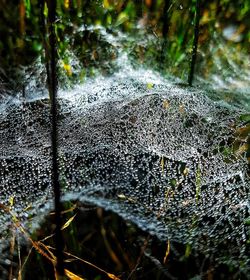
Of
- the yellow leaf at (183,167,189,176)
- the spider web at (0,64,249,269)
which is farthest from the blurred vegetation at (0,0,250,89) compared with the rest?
the yellow leaf at (183,167,189,176)

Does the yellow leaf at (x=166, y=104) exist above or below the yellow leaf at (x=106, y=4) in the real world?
below

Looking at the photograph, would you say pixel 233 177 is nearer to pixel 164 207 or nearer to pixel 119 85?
pixel 164 207

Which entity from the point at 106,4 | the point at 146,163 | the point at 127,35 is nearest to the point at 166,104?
the point at 146,163

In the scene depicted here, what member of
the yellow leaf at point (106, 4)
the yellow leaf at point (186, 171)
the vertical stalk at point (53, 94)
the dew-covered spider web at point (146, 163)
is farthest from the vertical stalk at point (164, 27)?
the vertical stalk at point (53, 94)

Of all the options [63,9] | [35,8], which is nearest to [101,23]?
[63,9]

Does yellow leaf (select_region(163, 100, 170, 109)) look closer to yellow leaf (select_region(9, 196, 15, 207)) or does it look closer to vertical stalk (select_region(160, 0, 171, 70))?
vertical stalk (select_region(160, 0, 171, 70))

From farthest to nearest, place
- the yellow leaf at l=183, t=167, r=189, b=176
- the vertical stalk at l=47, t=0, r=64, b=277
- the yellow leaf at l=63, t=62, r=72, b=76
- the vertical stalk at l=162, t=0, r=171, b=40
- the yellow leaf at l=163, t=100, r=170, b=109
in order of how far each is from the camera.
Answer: the vertical stalk at l=162, t=0, r=171, b=40 → the yellow leaf at l=63, t=62, r=72, b=76 → the yellow leaf at l=163, t=100, r=170, b=109 → the yellow leaf at l=183, t=167, r=189, b=176 → the vertical stalk at l=47, t=0, r=64, b=277

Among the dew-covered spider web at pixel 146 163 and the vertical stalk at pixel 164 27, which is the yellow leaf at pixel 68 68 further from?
the vertical stalk at pixel 164 27
